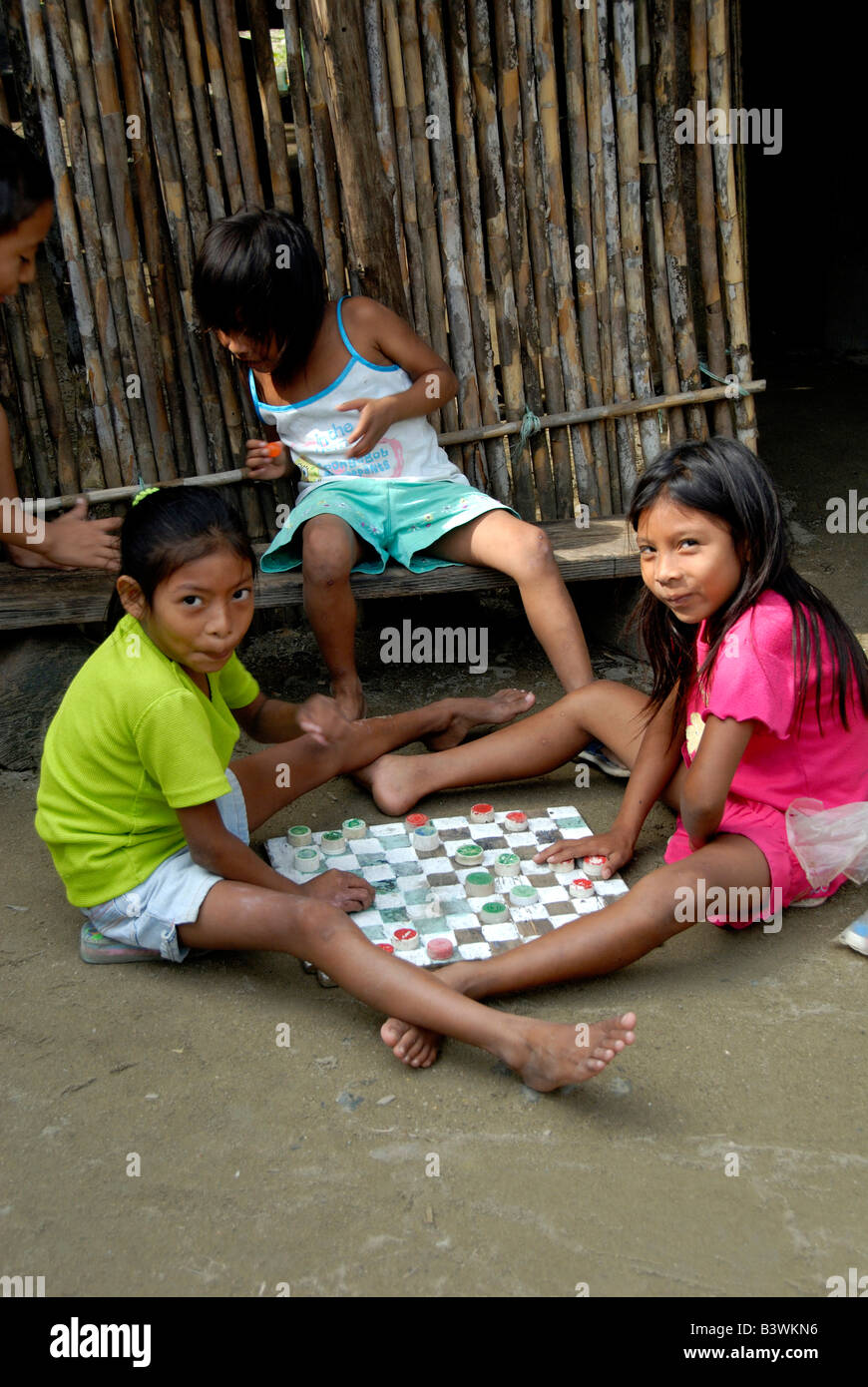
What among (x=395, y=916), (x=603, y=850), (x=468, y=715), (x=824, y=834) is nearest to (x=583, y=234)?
(x=468, y=715)

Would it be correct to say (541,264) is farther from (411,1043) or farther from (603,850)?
(411,1043)

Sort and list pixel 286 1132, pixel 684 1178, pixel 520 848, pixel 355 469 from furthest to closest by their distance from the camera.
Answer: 1. pixel 355 469
2. pixel 520 848
3. pixel 286 1132
4. pixel 684 1178

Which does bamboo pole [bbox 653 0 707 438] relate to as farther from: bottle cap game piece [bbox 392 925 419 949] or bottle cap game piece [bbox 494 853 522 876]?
bottle cap game piece [bbox 392 925 419 949]

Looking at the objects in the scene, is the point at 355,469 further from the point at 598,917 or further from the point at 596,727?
the point at 598,917

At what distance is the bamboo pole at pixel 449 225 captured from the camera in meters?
3.27

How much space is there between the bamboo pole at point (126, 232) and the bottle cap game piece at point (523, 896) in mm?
1777

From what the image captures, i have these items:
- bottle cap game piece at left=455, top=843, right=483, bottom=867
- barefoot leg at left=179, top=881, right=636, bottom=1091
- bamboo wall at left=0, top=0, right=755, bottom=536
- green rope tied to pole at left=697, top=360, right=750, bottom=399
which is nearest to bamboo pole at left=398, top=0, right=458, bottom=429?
bamboo wall at left=0, top=0, right=755, bottom=536

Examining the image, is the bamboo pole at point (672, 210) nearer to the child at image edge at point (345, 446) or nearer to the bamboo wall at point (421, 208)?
the bamboo wall at point (421, 208)

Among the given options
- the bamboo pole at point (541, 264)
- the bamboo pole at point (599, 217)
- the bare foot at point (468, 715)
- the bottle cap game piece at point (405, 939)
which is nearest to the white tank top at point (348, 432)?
the bamboo pole at point (541, 264)

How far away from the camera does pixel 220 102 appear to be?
3.27 meters

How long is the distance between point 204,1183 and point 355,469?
2007 mm
